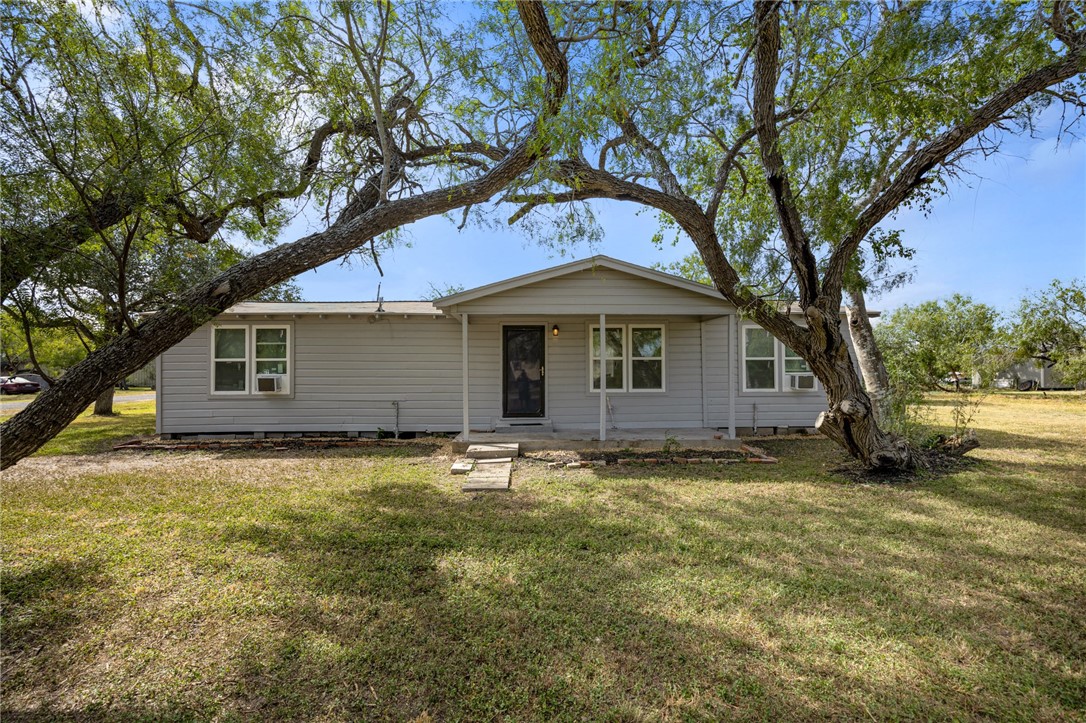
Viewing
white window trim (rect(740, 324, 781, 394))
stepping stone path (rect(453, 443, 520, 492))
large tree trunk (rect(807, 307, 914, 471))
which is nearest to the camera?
stepping stone path (rect(453, 443, 520, 492))

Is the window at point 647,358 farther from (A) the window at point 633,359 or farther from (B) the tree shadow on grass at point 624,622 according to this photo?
(B) the tree shadow on grass at point 624,622

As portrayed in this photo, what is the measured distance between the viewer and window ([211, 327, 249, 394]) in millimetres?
9633

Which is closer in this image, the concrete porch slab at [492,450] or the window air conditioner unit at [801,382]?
the concrete porch slab at [492,450]

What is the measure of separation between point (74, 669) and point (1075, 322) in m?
22.8

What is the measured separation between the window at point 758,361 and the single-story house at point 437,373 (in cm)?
12

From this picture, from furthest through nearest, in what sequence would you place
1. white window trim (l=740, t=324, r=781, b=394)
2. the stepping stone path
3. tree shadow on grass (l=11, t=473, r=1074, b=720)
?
1. white window trim (l=740, t=324, r=781, b=394)
2. the stepping stone path
3. tree shadow on grass (l=11, t=473, r=1074, b=720)

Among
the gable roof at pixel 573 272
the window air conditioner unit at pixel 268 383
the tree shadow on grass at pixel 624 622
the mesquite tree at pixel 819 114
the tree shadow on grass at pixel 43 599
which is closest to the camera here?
the tree shadow on grass at pixel 624 622

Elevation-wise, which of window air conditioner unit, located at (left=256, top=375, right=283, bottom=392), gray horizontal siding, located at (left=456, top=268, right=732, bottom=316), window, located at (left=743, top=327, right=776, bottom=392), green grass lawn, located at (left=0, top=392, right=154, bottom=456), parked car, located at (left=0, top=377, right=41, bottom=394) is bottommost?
green grass lawn, located at (left=0, top=392, right=154, bottom=456)

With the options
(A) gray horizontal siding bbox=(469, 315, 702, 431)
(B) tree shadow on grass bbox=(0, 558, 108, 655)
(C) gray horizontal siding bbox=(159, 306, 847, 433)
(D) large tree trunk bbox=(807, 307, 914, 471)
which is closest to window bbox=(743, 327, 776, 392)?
(C) gray horizontal siding bbox=(159, 306, 847, 433)

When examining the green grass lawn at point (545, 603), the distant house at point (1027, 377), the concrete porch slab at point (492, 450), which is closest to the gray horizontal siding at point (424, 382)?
the concrete porch slab at point (492, 450)

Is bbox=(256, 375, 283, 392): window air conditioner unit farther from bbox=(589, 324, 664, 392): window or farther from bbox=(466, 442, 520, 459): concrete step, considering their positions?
bbox=(589, 324, 664, 392): window

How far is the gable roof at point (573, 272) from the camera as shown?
820 cm

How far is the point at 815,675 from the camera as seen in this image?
7.86 feet

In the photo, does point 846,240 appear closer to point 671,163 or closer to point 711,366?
point 671,163
